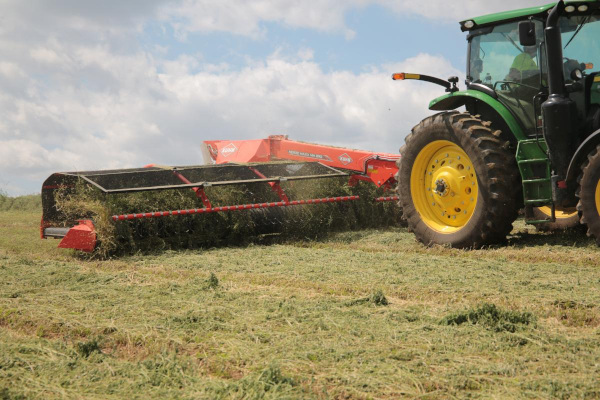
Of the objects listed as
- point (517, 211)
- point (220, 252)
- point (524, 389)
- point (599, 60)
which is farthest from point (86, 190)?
point (524, 389)

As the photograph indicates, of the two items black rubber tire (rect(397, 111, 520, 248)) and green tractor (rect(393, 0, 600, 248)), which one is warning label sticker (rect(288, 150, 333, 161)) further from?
black rubber tire (rect(397, 111, 520, 248))

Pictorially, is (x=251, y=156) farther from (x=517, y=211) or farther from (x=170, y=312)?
(x=170, y=312)

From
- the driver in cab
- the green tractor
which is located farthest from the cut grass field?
the driver in cab

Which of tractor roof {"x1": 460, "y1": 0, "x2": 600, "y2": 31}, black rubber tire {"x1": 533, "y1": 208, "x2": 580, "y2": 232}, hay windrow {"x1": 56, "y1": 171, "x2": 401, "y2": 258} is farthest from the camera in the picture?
hay windrow {"x1": 56, "y1": 171, "x2": 401, "y2": 258}

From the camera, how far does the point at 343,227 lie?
9.30m

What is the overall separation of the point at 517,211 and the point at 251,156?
5089 millimetres

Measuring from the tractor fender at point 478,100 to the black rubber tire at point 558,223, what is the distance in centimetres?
125

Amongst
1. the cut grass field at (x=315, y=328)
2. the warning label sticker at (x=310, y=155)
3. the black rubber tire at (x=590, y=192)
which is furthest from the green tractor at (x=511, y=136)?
the warning label sticker at (x=310, y=155)

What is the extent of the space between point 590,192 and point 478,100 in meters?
1.84

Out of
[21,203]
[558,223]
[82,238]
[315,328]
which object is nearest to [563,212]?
[558,223]

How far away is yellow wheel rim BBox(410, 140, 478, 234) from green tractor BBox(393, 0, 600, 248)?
0.01 meters

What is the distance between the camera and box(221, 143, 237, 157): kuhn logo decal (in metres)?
11.3

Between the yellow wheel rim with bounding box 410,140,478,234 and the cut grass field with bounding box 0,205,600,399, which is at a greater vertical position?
the yellow wheel rim with bounding box 410,140,478,234

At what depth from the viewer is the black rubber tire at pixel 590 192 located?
594 cm
